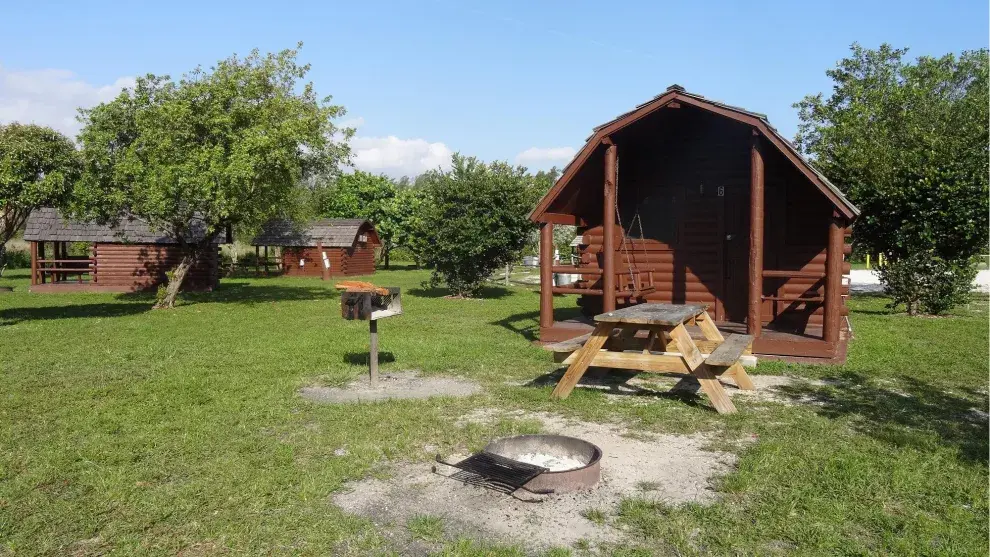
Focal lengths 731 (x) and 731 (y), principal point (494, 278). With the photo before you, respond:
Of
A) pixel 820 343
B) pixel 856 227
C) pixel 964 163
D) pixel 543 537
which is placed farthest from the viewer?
pixel 856 227

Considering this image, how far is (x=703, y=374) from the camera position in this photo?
290 inches

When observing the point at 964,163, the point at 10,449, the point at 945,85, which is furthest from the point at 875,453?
the point at 945,85

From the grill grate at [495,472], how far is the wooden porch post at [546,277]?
22.1ft

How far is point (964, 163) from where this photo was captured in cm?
1659

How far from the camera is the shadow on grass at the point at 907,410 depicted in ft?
21.0

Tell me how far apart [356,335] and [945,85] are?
131 ft

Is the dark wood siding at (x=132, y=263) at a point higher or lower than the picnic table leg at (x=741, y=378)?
higher

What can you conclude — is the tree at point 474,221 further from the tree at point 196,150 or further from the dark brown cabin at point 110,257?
the dark brown cabin at point 110,257

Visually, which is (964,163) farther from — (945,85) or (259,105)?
(945,85)

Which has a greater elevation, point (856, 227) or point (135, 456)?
point (856, 227)

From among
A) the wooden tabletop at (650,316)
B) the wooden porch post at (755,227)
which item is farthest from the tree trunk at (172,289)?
the wooden porch post at (755,227)

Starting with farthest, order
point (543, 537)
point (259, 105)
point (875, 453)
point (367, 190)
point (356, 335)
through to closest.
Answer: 1. point (367, 190)
2. point (259, 105)
3. point (356, 335)
4. point (875, 453)
5. point (543, 537)

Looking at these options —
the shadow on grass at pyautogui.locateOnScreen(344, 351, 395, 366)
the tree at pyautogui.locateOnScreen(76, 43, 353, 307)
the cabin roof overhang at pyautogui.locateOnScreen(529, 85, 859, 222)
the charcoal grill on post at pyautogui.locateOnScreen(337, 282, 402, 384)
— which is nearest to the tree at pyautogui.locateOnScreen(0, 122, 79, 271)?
the tree at pyautogui.locateOnScreen(76, 43, 353, 307)

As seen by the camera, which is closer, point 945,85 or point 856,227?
point 856,227
